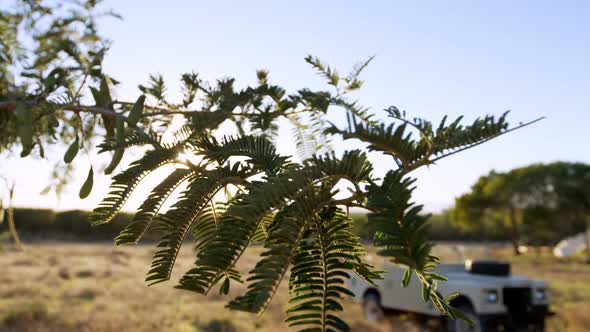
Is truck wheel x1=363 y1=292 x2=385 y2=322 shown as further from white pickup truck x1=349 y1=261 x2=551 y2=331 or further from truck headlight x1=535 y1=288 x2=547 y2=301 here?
truck headlight x1=535 y1=288 x2=547 y2=301

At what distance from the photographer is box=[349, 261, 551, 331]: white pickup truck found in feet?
19.0

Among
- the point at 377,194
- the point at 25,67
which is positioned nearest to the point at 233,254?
the point at 377,194

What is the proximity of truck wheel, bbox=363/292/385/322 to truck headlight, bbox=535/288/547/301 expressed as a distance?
7.12 ft

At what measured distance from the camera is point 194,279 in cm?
60

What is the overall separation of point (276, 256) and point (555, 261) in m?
25.4

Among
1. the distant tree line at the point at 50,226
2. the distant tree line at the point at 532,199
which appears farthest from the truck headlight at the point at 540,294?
the distant tree line at the point at 50,226

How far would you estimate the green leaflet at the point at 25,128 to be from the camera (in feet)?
4.32

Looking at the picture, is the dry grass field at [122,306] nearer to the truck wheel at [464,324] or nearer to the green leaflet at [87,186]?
the truck wheel at [464,324]

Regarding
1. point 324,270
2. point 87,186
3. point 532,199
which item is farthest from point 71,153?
point 532,199

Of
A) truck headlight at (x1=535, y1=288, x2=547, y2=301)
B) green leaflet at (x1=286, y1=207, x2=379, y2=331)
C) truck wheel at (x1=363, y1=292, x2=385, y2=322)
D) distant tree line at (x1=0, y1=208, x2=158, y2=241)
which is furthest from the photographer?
distant tree line at (x1=0, y1=208, x2=158, y2=241)

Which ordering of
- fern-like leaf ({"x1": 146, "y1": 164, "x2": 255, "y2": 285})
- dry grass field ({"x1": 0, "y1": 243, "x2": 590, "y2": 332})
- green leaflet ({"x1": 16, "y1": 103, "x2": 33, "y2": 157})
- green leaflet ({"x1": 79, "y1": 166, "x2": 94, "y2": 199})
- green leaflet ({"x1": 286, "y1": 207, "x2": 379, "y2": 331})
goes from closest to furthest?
green leaflet ({"x1": 286, "y1": 207, "x2": 379, "y2": 331})
fern-like leaf ({"x1": 146, "y1": 164, "x2": 255, "y2": 285})
green leaflet ({"x1": 79, "y1": 166, "x2": 94, "y2": 199})
green leaflet ({"x1": 16, "y1": 103, "x2": 33, "y2": 157})
dry grass field ({"x1": 0, "y1": 243, "x2": 590, "y2": 332})

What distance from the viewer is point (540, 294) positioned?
6.39 meters

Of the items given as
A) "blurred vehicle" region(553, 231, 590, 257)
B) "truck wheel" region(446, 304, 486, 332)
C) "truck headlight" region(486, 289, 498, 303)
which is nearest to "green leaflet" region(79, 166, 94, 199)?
"truck wheel" region(446, 304, 486, 332)

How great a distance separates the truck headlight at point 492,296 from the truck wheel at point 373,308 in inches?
79.7
